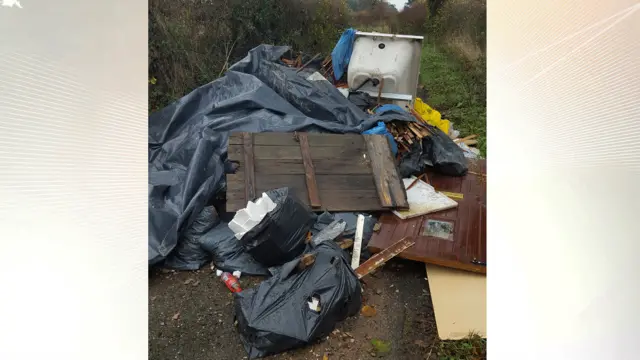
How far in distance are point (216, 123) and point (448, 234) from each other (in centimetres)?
253

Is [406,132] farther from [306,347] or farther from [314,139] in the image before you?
[306,347]

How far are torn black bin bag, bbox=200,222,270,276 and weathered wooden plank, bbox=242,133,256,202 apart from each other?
368 millimetres

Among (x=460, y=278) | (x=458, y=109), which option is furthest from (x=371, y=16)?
(x=460, y=278)

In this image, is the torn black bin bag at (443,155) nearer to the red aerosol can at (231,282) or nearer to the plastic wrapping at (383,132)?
the plastic wrapping at (383,132)

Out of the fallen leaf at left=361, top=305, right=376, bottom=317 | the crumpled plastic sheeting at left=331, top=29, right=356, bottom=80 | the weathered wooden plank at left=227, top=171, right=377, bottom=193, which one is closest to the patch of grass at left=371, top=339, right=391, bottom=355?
the fallen leaf at left=361, top=305, right=376, bottom=317

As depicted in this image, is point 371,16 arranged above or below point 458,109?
above

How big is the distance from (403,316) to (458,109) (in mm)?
4363

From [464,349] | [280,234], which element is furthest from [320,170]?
[464,349]

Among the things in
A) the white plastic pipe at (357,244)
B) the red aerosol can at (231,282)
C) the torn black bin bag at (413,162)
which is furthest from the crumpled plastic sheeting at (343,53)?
the red aerosol can at (231,282)

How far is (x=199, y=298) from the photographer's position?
324 cm

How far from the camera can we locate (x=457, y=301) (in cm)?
304

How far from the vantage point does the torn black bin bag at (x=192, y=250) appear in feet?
11.6

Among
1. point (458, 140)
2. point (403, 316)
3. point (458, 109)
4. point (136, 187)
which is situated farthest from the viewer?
point (458, 109)

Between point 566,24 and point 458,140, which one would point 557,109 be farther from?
point 458,140
